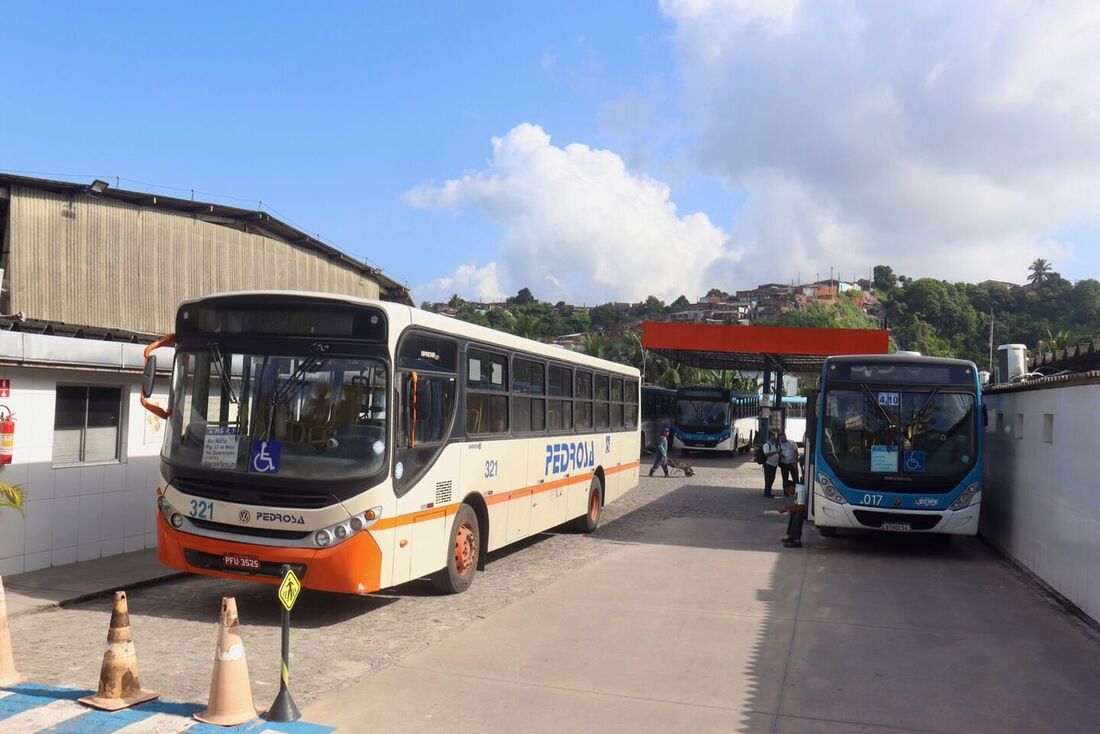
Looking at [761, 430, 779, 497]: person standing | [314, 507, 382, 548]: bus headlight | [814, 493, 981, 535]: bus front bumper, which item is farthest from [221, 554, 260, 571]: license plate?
[761, 430, 779, 497]: person standing

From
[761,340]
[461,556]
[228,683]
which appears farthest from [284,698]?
[761,340]

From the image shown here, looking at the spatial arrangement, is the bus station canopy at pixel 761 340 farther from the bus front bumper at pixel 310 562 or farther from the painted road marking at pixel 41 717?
the painted road marking at pixel 41 717

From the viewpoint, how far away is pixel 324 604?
9586 mm

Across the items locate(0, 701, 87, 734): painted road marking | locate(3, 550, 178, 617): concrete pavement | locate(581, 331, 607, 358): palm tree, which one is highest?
locate(581, 331, 607, 358): palm tree

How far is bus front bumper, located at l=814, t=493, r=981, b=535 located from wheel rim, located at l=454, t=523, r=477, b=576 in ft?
19.5

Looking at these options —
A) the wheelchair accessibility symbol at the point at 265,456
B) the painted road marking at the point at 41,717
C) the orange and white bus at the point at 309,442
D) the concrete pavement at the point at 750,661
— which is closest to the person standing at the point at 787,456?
the concrete pavement at the point at 750,661

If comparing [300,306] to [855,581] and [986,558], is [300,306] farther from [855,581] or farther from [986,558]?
[986,558]

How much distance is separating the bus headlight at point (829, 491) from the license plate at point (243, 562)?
8758 mm

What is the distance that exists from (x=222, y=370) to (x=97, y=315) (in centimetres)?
1542

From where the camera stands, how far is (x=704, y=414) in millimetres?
38562

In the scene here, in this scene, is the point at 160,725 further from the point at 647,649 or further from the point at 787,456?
the point at 787,456

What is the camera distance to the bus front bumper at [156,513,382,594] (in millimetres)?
8031

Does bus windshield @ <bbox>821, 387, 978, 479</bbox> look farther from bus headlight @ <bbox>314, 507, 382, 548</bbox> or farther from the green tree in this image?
the green tree

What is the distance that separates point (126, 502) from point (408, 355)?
525cm
